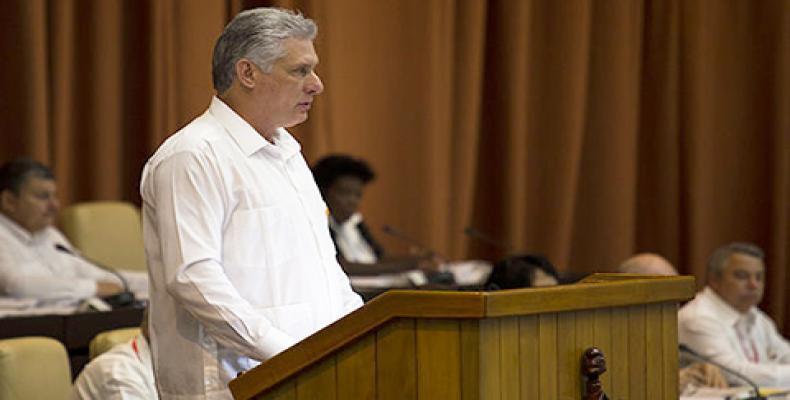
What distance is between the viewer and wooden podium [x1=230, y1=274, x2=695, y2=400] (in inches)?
78.3

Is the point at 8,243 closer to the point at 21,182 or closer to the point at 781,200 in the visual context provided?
the point at 21,182

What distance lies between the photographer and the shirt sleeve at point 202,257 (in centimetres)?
236

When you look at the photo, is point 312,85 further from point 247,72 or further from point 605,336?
point 605,336

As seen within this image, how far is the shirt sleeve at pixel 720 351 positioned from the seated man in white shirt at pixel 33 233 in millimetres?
2235

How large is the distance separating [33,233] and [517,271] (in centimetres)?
252

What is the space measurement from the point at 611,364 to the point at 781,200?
20.2 ft

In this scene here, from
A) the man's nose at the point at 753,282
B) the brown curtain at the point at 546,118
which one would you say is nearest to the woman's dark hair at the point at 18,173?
the brown curtain at the point at 546,118

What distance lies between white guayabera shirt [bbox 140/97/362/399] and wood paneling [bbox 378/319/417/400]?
1.10 feet

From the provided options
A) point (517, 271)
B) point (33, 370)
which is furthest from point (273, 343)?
point (517, 271)

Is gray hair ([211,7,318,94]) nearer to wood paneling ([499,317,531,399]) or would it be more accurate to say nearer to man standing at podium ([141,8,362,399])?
man standing at podium ([141,8,362,399])

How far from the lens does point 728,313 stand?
18.1 ft

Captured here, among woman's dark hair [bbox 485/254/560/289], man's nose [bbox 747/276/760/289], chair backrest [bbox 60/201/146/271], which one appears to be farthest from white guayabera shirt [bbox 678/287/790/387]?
chair backrest [bbox 60/201/146/271]

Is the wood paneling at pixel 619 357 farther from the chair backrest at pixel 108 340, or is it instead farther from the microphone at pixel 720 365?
the microphone at pixel 720 365

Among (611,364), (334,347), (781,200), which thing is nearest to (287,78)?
(334,347)
